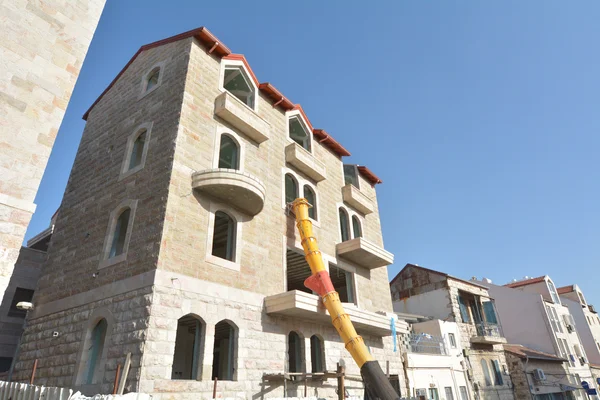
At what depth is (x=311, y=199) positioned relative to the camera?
1720 cm

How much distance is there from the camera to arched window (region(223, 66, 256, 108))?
52.4 ft

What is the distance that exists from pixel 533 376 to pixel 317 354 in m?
21.0

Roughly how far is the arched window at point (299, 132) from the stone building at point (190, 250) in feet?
3.82

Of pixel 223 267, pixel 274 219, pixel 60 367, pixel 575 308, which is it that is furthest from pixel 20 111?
pixel 575 308

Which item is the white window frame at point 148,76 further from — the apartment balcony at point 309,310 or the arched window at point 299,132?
the apartment balcony at point 309,310

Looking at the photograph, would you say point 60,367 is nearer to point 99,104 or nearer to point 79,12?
point 79,12

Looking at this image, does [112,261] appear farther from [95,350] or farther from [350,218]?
[350,218]

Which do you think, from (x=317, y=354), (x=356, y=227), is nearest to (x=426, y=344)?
(x=356, y=227)

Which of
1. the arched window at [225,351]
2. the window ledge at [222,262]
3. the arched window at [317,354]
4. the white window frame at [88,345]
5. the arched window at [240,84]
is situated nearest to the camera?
the white window frame at [88,345]

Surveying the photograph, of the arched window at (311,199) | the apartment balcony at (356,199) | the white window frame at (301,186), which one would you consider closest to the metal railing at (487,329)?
the apartment balcony at (356,199)

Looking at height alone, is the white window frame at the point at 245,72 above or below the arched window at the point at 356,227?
above

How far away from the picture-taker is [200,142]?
1255 centimetres

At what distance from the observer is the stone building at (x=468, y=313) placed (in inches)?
898

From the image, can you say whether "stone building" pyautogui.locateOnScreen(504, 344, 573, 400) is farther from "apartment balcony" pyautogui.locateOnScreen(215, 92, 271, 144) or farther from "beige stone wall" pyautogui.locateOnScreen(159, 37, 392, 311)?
"apartment balcony" pyautogui.locateOnScreen(215, 92, 271, 144)
